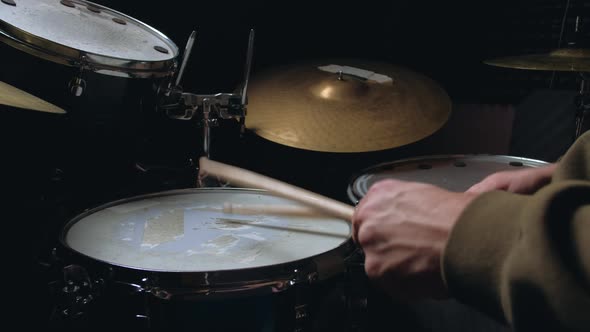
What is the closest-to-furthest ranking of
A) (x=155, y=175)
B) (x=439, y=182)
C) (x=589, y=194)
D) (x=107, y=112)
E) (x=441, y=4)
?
(x=589, y=194) < (x=107, y=112) < (x=439, y=182) < (x=155, y=175) < (x=441, y=4)

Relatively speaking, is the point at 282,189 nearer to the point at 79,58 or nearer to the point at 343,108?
the point at 79,58

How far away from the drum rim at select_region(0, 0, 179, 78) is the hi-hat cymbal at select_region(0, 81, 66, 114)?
9cm

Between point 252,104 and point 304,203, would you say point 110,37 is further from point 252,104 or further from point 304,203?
point 304,203

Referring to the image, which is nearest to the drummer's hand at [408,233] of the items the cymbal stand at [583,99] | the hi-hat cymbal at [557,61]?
the hi-hat cymbal at [557,61]

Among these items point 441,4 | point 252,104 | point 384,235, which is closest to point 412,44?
point 441,4

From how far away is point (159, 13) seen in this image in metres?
1.70

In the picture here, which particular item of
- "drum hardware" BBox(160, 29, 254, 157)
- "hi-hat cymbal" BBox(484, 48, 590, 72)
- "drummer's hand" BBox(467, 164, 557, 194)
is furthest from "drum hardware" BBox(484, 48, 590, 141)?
"drum hardware" BBox(160, 29, 254, 157)

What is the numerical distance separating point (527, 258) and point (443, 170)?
105cm

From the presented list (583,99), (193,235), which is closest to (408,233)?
(193,235)

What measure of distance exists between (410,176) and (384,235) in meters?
0.84

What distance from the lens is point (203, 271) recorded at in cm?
78

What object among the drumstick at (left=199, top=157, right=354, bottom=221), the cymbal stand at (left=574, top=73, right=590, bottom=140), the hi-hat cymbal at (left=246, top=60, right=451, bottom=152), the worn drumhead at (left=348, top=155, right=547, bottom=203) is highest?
the cymbal stand at (left=574, top=73, right=590, bottom=140)

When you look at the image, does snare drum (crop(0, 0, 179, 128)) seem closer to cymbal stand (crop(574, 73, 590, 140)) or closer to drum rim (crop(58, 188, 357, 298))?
drum rim (crop(58, 188, 357, 298))

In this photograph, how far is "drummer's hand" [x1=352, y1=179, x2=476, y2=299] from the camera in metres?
Answer: 0.55
